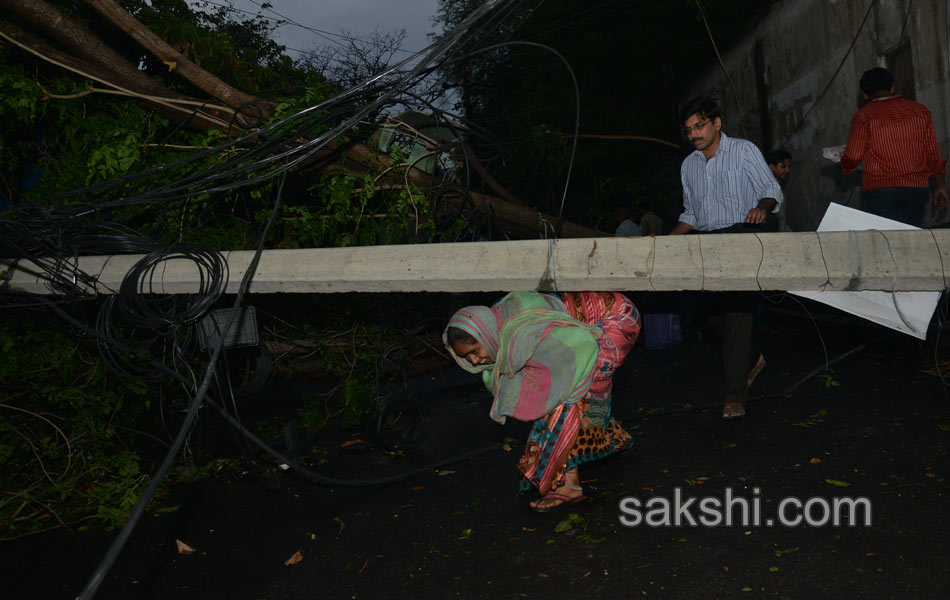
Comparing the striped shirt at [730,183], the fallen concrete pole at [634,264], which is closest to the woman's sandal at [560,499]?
the fallen concrete pole at [634,264]

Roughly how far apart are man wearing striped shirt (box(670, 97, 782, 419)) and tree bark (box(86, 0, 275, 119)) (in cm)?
342

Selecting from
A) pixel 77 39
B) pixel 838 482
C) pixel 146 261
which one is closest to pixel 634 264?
pixel 838 482

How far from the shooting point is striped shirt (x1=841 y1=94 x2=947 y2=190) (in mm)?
6023

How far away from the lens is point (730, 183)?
5250mm

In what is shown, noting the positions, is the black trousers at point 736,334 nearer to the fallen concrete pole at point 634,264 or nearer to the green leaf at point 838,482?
the green leaf at point 838,482

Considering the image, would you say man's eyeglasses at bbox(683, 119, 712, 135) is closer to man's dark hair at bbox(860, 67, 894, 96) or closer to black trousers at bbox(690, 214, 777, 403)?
black trousers at bbox(690, 214, 777, 403)

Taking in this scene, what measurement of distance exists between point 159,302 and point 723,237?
11.2 ft

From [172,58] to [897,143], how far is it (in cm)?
603

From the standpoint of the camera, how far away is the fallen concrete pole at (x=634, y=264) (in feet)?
11.5

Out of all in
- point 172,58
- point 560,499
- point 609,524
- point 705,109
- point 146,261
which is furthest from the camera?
point 172,58

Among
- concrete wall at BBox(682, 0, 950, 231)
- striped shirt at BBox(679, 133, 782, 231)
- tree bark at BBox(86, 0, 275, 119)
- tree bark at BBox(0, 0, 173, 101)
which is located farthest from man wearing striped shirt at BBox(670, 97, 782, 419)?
tree bark at BBox(0, 0, 173, 101)

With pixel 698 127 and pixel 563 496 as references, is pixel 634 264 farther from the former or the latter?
pixel 698 127

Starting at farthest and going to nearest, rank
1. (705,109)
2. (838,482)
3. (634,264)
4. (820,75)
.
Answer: (820,75), (705,109), (838,482), (634,264)

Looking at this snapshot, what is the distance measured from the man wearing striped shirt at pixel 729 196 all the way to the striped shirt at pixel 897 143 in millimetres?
1468
